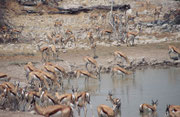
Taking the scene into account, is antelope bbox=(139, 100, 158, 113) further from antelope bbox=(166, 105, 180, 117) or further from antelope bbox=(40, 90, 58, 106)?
antelope bbox=(40, 90, 58, 106)

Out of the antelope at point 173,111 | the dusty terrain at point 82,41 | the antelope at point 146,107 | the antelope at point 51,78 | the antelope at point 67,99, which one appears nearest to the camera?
the antelope at point 173,111

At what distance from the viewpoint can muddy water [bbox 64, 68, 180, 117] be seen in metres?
10.2

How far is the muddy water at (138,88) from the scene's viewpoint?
10.2 meters

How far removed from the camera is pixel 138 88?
1232 centimetres

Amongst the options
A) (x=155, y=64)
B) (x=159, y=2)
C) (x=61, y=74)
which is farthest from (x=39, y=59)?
(x=159, y=2)

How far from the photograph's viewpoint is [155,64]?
639 inches

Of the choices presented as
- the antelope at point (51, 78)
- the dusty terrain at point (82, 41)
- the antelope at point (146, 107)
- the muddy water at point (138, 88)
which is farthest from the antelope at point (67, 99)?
the dusty terrain at point (82, 41)

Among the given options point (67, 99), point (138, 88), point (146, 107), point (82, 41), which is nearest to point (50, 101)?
point (67, 99)

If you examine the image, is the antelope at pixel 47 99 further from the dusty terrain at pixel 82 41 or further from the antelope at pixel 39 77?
the dusty terrain at pixel 82 41

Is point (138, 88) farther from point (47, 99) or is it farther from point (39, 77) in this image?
point (47, 99)

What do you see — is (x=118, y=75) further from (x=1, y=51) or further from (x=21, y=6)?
(x=21, y=6)

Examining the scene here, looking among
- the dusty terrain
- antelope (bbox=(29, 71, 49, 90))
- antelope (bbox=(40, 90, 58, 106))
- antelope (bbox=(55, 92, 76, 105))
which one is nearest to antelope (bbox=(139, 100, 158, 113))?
antelope (bbox=(55, 92, 76, 105))

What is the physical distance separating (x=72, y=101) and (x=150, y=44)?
1122cm

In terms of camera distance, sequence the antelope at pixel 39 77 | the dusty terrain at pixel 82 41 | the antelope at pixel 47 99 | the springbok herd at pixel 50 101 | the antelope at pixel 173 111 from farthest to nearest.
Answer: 1. the dusty terrain at pixel 82 41
2. the antelope at pixel 39 77
3. the antelope at pixel 47 99
4. the antelope at pixel 173 111
5. the springbok herd at pixel 50 101
